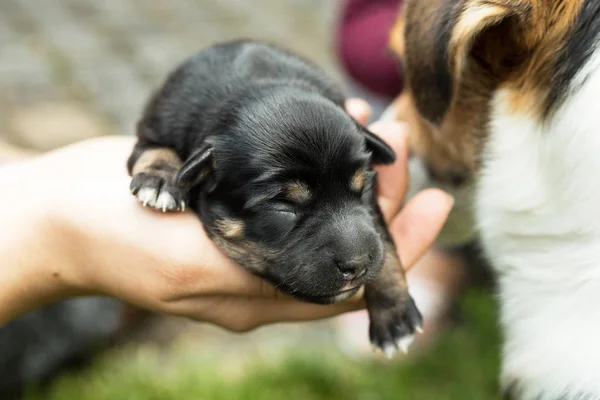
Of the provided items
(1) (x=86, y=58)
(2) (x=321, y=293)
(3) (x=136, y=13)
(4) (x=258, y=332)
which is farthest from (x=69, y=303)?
(3) (x=136, y=13)

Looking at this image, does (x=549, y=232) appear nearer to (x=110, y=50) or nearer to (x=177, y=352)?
(x=177, y=352)

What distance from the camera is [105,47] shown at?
6211 millimetres

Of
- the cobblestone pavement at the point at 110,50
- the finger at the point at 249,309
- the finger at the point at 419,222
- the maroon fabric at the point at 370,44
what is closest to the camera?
the finger at the point at 249,309

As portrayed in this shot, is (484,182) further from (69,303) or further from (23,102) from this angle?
(23,102)

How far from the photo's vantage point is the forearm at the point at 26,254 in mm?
2477

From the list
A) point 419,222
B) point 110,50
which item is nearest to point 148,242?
point 419,222

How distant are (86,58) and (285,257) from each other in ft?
14.7

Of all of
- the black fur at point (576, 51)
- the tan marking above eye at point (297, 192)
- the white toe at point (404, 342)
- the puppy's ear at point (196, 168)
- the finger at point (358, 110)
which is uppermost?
the black fur at point (576, 51)

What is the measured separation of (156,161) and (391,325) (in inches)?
34.3

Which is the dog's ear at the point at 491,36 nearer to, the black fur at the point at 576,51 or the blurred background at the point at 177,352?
the black fur at the point at 576,51

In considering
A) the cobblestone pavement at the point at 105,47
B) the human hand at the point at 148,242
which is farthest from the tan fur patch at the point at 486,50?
the cobblestone pavement at the point at 105,47

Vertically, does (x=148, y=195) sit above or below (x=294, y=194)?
below

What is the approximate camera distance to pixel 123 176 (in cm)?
246

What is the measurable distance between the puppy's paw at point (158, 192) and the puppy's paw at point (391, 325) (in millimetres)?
666
